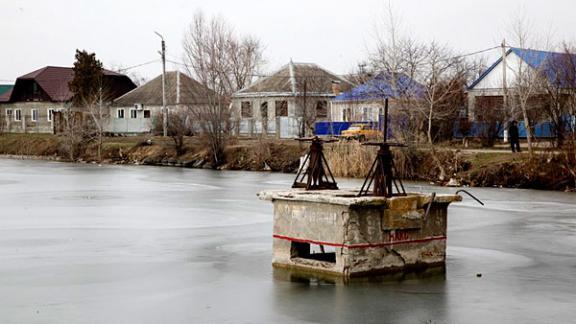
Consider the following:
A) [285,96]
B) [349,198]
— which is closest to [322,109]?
[285,96]

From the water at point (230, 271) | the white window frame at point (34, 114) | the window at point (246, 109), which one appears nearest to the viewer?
the water at point (230, 271)

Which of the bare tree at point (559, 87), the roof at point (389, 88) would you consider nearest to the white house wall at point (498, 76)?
the bare tree at point (559, 87)

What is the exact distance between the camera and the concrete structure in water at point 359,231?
13453 millimetres

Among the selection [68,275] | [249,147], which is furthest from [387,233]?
[249,147]

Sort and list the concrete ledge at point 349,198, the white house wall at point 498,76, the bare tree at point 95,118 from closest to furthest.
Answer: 1. the concrete ledge at point 349,198
2. the white house wall at point 498,76
3. the bare tree at point 95,118

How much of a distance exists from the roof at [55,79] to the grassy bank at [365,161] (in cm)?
2354

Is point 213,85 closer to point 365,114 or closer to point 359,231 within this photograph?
point 365,114

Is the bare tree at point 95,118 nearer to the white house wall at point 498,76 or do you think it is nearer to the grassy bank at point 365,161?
the grassy bank at point 365,161

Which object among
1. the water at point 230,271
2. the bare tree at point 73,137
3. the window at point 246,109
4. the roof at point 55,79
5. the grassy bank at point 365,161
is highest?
the roof at point 55,79

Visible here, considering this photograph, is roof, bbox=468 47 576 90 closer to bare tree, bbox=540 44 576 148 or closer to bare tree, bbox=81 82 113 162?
bare tree, bbox=540 44 576 148

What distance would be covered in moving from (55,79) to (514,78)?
47457 mm

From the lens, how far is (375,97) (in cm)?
4469

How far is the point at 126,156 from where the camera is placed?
53.0 m

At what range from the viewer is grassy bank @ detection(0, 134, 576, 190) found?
32.0 meters
